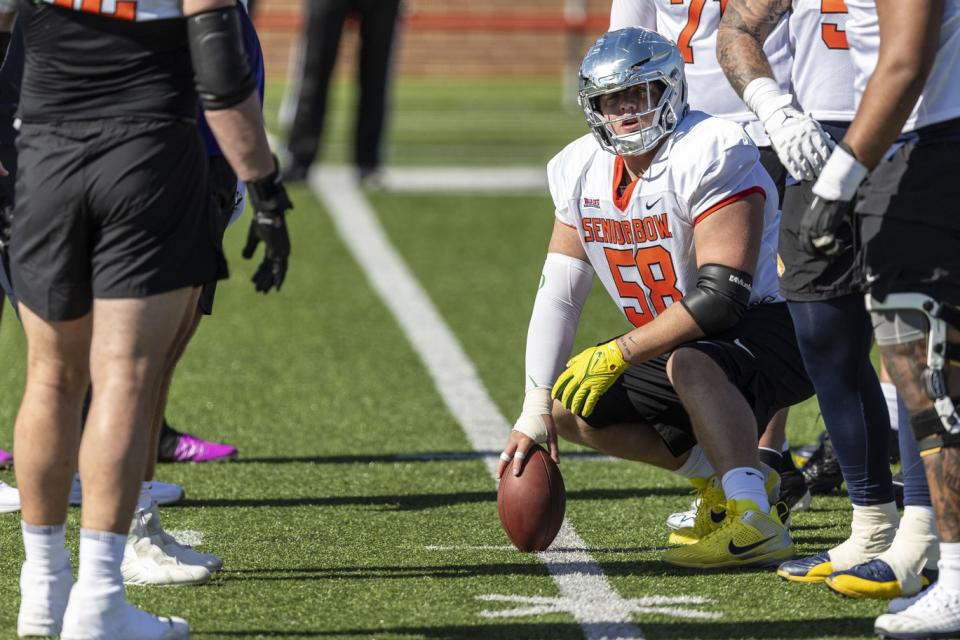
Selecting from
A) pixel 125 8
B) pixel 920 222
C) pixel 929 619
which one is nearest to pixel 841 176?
pixel 920 222

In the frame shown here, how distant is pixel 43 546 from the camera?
3492 mm

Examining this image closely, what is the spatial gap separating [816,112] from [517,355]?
10.4ft

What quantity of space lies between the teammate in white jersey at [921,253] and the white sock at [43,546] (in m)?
1.67

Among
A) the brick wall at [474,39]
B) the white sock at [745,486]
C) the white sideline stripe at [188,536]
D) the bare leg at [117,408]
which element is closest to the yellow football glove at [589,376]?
the white sock at [745,486]

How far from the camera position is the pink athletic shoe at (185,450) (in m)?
5.43

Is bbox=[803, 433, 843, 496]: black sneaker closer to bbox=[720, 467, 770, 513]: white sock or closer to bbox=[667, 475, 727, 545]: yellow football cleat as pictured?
bbox=[667, 475, 727, 545]: yellow football cleat

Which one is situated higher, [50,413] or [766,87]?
[766,87]

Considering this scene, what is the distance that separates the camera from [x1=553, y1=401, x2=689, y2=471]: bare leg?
4403 millimetres

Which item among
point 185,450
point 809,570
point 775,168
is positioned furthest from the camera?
point 185,450

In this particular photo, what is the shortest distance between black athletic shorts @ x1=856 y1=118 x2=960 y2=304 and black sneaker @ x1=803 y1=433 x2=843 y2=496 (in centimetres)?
157

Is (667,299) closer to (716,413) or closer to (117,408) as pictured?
(716,413)

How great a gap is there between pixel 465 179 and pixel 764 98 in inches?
349

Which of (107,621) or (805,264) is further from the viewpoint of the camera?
(805,264)

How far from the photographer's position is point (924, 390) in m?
3.45
